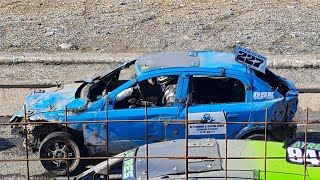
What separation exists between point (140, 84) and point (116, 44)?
8105mm

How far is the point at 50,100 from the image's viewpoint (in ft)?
41.7

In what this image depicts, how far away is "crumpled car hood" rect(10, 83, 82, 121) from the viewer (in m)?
12.4

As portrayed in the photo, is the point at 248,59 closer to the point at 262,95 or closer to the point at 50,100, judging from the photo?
the point at 262,95

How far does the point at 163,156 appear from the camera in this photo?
29.7 ft

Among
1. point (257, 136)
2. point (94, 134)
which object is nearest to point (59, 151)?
point (94, 134)

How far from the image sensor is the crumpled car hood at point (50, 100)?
40.8ft

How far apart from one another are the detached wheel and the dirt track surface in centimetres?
771

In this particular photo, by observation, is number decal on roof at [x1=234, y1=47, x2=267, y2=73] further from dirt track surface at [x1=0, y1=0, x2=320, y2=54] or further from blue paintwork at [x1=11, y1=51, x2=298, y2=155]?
dirt track surface at [x1=0, y1=0, x2=320, y2=54]

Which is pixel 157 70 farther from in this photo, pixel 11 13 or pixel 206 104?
pixel 11 13

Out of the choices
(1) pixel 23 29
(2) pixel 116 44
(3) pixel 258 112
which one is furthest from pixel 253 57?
(1) pixel 23 29

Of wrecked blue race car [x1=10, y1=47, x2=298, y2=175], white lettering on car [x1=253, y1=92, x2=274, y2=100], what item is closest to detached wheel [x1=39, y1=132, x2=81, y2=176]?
wrecked blue race car [x1=10, y1=47, x2=298, y2=175]

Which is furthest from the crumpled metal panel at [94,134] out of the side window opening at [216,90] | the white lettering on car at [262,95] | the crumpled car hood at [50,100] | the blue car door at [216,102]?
the white lettering on car at [262,95]

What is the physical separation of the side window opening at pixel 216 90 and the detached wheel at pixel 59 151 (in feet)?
6.35

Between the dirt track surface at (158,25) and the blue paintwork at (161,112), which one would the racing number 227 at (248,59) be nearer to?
the blue paintwork at (161,112)
